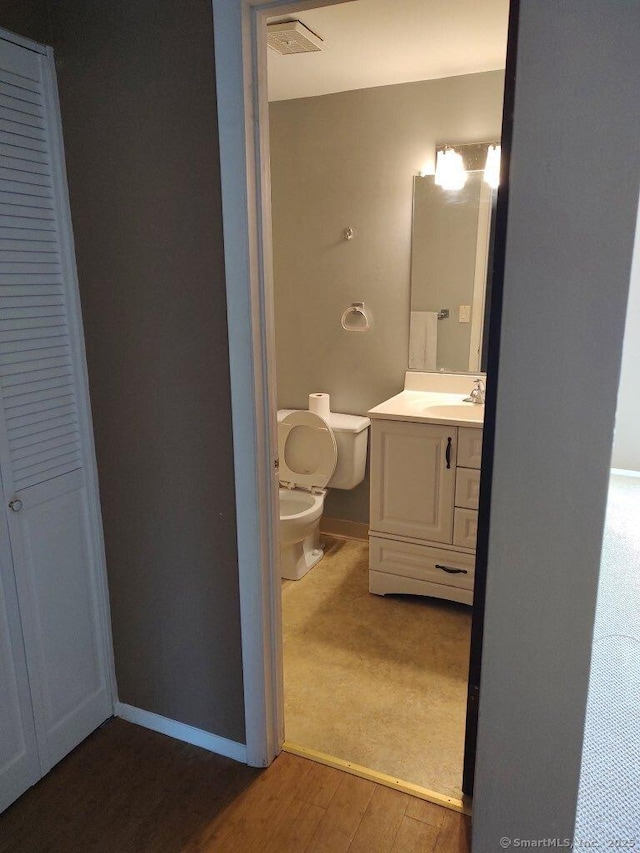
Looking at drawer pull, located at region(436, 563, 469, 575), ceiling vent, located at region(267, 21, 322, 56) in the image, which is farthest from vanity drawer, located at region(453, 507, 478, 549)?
ceiling vent, located at region(267, 21, 322, 56)

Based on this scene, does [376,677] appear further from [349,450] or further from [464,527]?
[349,450]

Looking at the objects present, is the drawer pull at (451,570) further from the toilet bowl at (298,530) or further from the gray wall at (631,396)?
the gray wall at (631,396)

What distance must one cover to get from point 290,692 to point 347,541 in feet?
4.20

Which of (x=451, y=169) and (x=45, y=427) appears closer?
(x=45, y=427)

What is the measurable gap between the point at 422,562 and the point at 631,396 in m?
2.27

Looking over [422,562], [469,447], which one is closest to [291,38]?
[469,447]

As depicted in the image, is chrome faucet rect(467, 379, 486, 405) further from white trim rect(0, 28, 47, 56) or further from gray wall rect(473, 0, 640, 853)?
white trim rect(0, 28, 47, 56)

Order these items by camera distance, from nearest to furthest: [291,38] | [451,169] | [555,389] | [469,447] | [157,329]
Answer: [555,389]
[157,329]
[291,38]
[469,447]
[451,169]

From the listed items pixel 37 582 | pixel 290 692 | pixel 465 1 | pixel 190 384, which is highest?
pixel 465 1

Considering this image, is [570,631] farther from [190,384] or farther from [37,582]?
[37,582]

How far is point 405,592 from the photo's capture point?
2.71 m

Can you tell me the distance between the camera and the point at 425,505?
2.55m

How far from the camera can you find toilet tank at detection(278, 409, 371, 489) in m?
2.99

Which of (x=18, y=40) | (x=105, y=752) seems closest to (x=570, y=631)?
(x=105, y=752)
